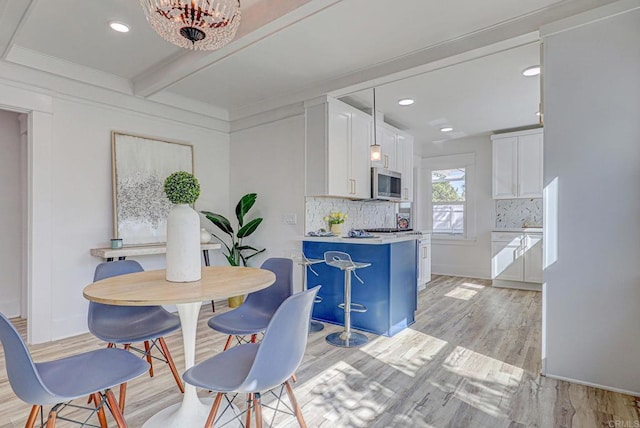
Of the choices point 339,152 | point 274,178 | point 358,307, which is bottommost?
point 358,307

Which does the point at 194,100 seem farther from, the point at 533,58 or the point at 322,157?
the point at 533,58

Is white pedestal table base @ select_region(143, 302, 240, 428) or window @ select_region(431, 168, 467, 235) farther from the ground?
window @ select_region(431, 168, 467, 235)

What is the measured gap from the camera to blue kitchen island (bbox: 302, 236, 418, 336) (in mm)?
3414

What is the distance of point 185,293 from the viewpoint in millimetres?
1584

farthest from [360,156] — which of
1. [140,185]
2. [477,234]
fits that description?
[477,234]

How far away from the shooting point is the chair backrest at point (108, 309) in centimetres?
214

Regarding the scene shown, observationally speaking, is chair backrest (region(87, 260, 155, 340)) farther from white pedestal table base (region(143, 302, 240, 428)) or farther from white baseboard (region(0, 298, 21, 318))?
white baseboard (region(0, 298, 21, 318))

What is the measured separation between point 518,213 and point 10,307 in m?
7.56

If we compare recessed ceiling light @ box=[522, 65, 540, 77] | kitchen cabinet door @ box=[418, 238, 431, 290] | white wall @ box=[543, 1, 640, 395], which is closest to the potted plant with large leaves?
kitchen cabinet door @ box=[418, 238, 431, 290]

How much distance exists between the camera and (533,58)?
3.17 meters

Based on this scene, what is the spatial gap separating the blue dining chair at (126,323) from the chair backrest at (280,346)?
0.97m

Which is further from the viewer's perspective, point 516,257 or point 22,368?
point 516,257

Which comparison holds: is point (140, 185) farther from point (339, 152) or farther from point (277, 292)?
point (277, 292)

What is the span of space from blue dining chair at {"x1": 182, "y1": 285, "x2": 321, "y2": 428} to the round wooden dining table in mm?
295
